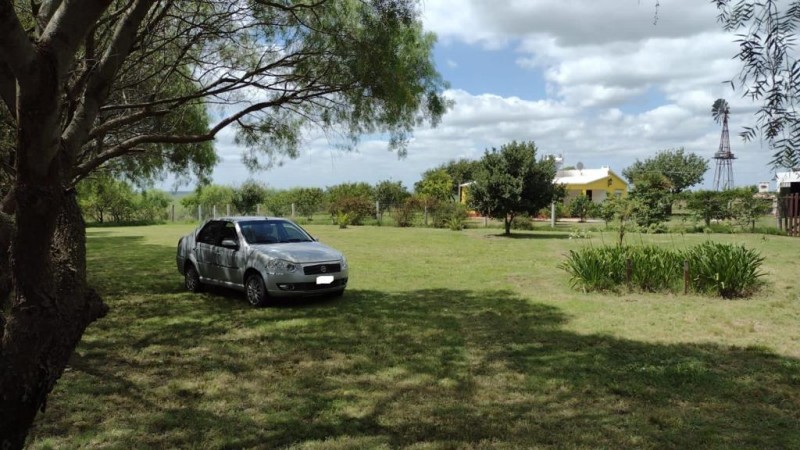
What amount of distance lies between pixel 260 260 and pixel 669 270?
7469mm

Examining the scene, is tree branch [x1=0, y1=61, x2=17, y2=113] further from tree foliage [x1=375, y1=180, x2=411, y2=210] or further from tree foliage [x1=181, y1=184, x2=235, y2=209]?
tree foliage [x1=181, y1=184, x2=235, y2=209]

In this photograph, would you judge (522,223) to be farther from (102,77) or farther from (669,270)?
(102,77)

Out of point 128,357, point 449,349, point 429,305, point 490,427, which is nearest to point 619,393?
point 490,427

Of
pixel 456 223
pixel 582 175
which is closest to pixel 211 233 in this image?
pixel 456 223

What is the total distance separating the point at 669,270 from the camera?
411 inches

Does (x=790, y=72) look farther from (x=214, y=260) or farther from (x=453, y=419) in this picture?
(x=214, y=260)

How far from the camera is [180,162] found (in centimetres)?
1305

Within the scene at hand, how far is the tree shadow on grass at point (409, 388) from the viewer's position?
445cm

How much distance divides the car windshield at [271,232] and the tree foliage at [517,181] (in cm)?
1552

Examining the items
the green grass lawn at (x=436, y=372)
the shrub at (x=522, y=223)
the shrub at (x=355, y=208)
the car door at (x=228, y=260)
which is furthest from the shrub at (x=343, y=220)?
the car door at (x=228, y=260)

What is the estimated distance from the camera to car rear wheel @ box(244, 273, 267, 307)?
9492 millimetres

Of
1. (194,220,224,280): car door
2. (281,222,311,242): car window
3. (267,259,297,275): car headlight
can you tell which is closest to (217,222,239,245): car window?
(194,220,224,280): car door

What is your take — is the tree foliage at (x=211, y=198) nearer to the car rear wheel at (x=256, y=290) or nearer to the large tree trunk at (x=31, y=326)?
the car rear wheel at (x=256, y=290)

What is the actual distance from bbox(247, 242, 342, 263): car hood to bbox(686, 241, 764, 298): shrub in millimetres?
6563
